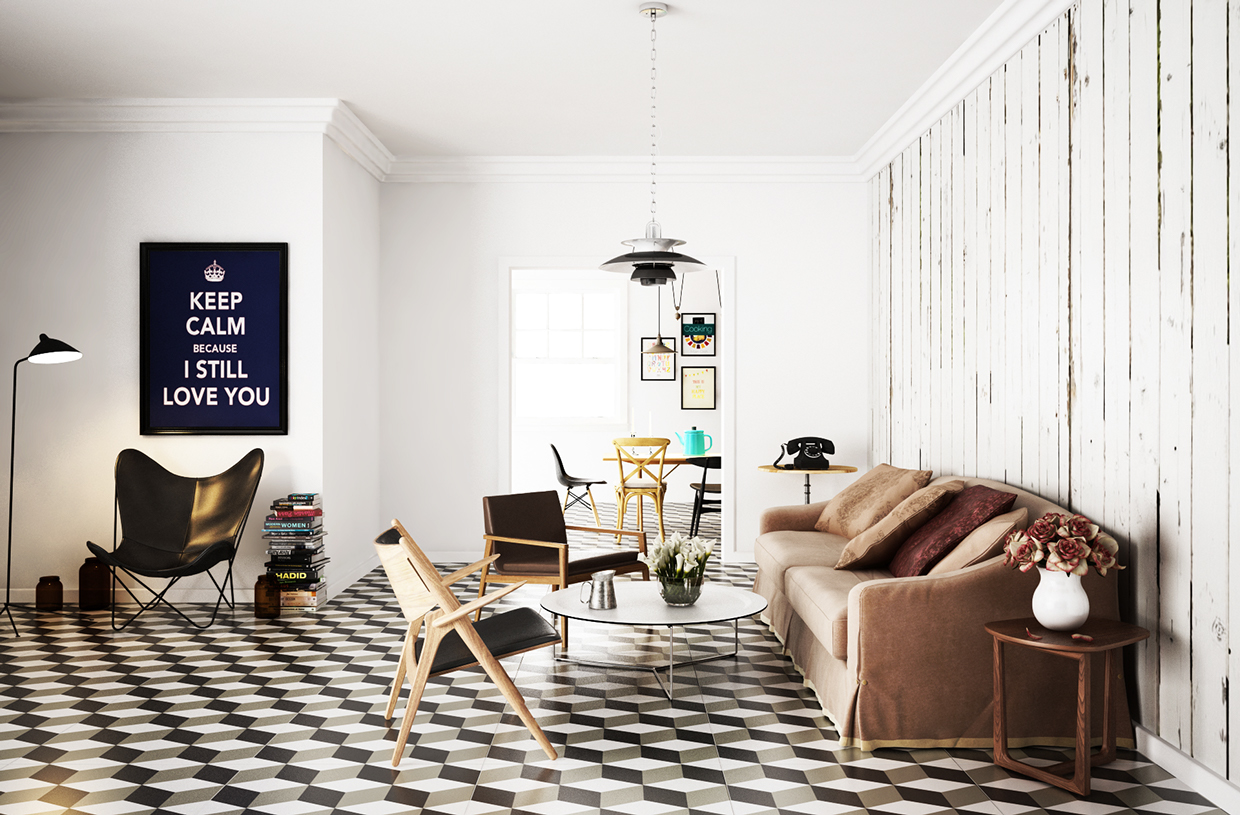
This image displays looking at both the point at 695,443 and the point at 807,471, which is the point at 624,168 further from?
the point at 695,443

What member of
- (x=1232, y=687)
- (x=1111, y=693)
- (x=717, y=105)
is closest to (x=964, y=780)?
(x=1111, y=693)

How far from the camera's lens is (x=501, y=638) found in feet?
11.3

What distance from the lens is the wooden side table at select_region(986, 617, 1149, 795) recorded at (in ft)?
9.36

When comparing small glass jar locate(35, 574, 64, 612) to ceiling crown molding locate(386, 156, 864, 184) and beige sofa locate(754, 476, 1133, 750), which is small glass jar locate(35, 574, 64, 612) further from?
beige sofa locate(754, 476, 1133, 750)

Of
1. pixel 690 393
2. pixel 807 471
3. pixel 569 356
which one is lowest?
pixel 807 471

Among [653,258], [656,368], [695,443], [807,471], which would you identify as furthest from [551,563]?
[656,368]

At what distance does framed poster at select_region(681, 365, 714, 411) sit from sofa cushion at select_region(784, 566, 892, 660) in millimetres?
6572

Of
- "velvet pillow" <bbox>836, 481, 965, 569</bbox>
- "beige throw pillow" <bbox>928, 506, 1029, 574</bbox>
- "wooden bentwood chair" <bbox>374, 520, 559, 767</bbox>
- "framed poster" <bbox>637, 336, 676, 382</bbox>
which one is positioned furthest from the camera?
"framed poster" <bbox>637, 336, 676, 382</bbox>

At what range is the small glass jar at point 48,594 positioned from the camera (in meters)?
5.37

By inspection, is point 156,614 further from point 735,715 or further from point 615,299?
point 615,299

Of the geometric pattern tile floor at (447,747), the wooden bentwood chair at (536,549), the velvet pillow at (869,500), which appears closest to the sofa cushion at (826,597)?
the geometric pattern tile floor at (447,747)

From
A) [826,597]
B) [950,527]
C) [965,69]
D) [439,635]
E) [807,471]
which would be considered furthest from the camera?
[807,471]

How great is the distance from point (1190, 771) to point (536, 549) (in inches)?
131

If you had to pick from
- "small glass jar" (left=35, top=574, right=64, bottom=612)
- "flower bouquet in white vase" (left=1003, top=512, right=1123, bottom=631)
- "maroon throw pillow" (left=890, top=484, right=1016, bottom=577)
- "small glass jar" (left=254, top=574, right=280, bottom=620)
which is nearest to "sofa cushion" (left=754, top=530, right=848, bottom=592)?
"maroon throw pillow" (left=890, top=484, right=1016, bottom=577)
